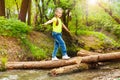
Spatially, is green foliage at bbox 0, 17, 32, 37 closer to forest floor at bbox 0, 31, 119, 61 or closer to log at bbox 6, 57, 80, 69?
forest floor at bbox 0, 31, 119, 61

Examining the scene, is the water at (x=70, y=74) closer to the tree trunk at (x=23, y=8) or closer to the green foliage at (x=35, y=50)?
the green foliage at (x=35, y=50)

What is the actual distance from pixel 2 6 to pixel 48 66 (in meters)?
9.31

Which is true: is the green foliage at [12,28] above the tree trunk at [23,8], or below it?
below

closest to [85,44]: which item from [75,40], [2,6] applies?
[75,40]

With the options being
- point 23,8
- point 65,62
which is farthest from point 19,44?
point 23,8

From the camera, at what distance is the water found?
935cm

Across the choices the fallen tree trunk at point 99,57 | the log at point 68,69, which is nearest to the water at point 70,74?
the log at point 68,69

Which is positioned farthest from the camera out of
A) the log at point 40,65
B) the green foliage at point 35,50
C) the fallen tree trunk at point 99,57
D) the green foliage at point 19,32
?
the green foliage at point 19,32

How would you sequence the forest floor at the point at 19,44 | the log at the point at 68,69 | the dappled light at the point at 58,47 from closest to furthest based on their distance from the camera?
the log at the point at 68,69 < the dappled light at the point at 58,47 < the forest floor at the point at 19,44

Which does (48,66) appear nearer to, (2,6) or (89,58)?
(89,58)

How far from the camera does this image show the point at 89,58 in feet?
34.8

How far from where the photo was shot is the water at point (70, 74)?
9.35 metres

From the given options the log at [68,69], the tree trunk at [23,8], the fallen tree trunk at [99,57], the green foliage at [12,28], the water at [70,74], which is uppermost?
the tree trunk at [23,8]

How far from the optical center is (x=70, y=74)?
33.1 feet
